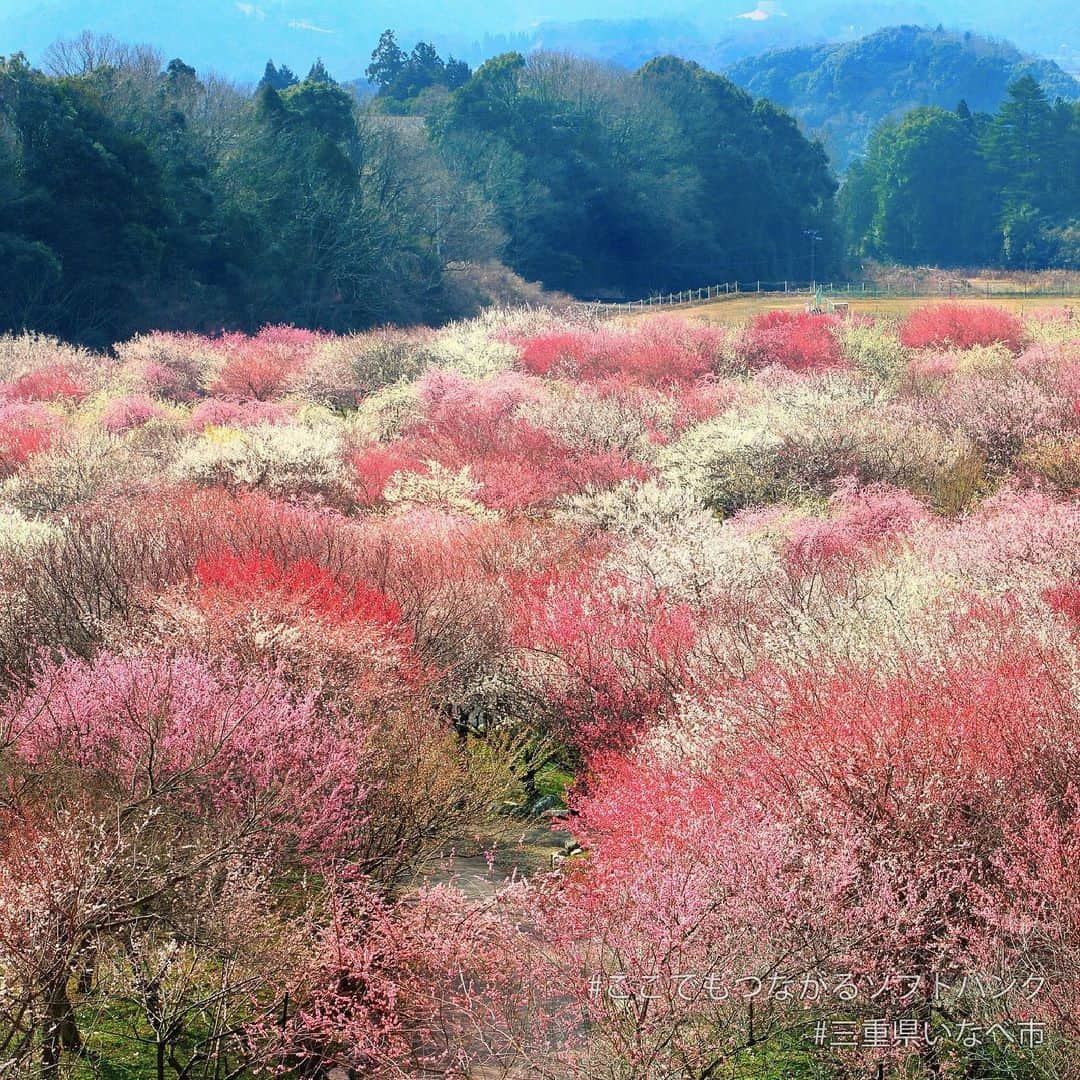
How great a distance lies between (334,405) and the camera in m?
30.3

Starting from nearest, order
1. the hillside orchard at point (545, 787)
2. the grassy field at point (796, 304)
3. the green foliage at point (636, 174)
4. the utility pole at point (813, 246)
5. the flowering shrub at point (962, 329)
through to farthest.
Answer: the hillside orchard at point (545, 787) → the flowering shrub at point (962, 329) → the grassy field at point (796, 304) → the green foliage at point (636, 174) → the utility pole at point (813, 246)

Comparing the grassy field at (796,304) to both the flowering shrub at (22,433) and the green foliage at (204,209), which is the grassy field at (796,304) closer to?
the green foliage at (204,209)

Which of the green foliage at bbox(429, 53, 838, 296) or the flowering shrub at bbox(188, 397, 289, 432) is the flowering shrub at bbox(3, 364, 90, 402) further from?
the green foliage at bbox(429, 53, 838, 296)

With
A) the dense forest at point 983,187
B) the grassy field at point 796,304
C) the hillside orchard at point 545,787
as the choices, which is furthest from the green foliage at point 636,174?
the hillside orchard at point 545,787

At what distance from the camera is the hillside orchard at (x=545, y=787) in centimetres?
646

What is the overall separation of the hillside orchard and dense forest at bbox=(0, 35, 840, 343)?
2380 centimetres

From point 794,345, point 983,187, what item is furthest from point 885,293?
point 983,187

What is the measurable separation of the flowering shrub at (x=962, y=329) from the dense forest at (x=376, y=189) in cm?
2251

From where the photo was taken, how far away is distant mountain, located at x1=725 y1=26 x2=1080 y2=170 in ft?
568

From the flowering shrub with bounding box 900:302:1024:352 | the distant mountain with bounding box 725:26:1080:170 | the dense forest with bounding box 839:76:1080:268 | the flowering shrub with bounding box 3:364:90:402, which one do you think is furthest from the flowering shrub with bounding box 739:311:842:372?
the distant mountain with bounding box 725:26:1080:170

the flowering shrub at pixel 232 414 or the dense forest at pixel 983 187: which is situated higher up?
the dense forest at pixel 983 187

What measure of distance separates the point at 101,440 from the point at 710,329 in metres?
17.2

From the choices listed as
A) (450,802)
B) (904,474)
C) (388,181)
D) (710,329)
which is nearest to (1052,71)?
(388,181)

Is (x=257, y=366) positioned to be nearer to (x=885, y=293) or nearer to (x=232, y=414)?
(x=232, y=414)
